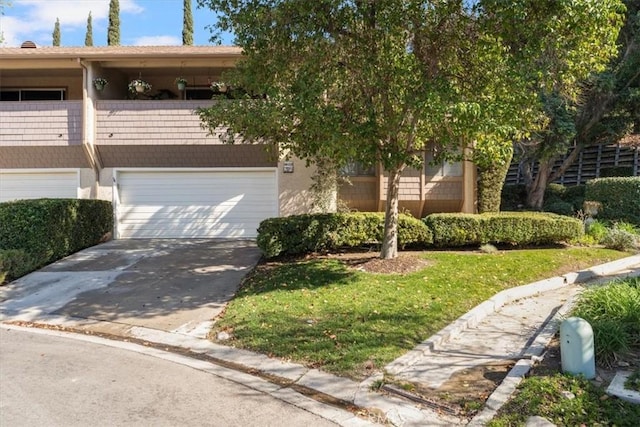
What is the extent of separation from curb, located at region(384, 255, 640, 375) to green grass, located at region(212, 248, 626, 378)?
0.13 m

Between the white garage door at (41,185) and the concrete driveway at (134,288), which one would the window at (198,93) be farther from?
the concrete driveway at (134,288)

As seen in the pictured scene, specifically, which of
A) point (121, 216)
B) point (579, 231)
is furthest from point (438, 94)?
point (121, 216)

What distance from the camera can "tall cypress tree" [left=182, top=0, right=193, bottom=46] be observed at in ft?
83.6

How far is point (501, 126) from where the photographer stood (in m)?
6.94

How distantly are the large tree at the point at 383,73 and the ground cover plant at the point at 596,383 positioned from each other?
2927 millimetres

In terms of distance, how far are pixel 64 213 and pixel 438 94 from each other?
919 cm

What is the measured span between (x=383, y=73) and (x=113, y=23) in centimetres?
2247

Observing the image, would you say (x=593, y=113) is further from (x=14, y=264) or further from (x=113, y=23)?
(x=113, y=23)

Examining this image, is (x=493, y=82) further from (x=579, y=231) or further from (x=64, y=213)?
(x=64, y=213)

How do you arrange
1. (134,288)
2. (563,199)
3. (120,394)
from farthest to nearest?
1. (563,199)
2. (134,288)
3. (120,394)

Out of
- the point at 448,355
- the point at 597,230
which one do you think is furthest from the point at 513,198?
the point at 448,355

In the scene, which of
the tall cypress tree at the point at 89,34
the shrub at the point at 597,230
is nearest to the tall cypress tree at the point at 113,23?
the tall cypress tree at the point at 89,34

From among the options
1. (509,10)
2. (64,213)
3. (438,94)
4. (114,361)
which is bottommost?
(114,361)

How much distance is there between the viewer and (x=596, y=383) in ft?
13.7
